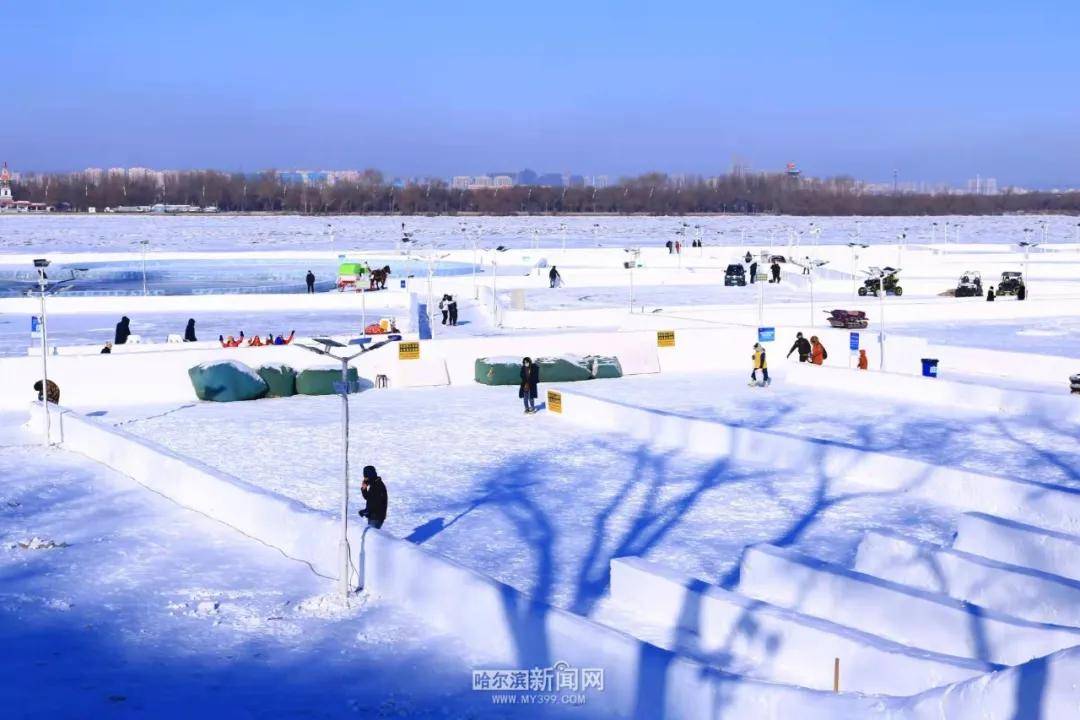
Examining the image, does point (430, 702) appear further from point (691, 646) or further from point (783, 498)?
point (783, 498)

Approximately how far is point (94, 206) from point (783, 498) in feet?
559

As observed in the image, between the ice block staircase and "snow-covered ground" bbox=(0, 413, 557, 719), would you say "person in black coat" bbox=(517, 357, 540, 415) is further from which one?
the ice block staircase

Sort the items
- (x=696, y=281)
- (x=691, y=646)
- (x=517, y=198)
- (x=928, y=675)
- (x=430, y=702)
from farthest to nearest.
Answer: (x=517, y=198) → (x=696, y=281) → (x=691, y=646) → (x=430, y=702) → (x=928, y=675)

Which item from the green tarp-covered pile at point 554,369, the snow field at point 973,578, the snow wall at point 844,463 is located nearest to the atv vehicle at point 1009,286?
the green tarp-covered pile at point 554,369

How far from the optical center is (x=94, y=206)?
172 m

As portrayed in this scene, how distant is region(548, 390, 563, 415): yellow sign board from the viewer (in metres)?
20.0

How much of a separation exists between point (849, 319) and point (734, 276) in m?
15.1

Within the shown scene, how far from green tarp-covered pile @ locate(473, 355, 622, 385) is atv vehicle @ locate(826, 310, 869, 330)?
9.66m

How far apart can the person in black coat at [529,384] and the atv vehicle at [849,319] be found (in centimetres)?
1446

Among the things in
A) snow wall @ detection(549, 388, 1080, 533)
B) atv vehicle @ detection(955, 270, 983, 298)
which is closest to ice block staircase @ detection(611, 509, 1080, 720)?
snow wall @ detection(549, 388, 1080, 533)

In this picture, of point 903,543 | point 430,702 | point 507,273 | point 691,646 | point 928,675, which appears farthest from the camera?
point 507,273

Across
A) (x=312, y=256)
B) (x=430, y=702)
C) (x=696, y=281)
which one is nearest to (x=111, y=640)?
(x=430, y=702)

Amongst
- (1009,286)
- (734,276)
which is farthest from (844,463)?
(734,276)

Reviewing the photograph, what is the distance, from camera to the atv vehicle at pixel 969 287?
4262 centimetres
